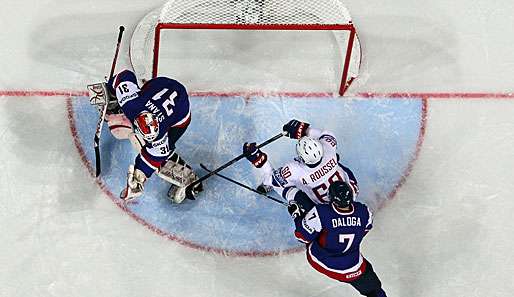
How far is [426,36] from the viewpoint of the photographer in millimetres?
5828

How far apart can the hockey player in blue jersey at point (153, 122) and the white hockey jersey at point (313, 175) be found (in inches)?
19.6

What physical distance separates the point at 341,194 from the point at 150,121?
1.02 metres

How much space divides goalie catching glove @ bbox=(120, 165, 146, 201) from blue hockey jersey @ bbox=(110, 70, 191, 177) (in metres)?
0.03

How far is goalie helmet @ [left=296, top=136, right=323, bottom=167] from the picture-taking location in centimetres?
466

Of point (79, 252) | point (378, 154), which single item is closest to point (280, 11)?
point (378, 154)

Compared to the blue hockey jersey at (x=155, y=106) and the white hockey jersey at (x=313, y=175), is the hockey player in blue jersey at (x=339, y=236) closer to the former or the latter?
the white hockey jersey at (x=313, y=175)

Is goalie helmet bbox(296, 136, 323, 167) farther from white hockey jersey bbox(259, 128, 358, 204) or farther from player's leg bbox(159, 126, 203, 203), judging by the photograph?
player's leg bbox(159, 126, 203, 203)

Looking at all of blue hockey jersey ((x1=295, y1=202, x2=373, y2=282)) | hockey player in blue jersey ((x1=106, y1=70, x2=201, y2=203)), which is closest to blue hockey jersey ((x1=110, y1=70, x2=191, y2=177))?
hockey player in blue jersey ((x1=106, y1=70, x2=201, y2=203))

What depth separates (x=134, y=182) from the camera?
4.95m

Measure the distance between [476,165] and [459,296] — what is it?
806mm

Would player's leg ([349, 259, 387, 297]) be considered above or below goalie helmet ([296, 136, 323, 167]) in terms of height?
below

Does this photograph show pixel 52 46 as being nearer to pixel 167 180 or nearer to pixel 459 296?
pixel 167 180

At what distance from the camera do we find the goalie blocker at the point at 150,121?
4766mm

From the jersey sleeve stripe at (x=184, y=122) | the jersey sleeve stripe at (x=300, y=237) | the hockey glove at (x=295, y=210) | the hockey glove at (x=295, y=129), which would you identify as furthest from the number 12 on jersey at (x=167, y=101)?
the jersey sleeve stripe at (x=300, y=237)
